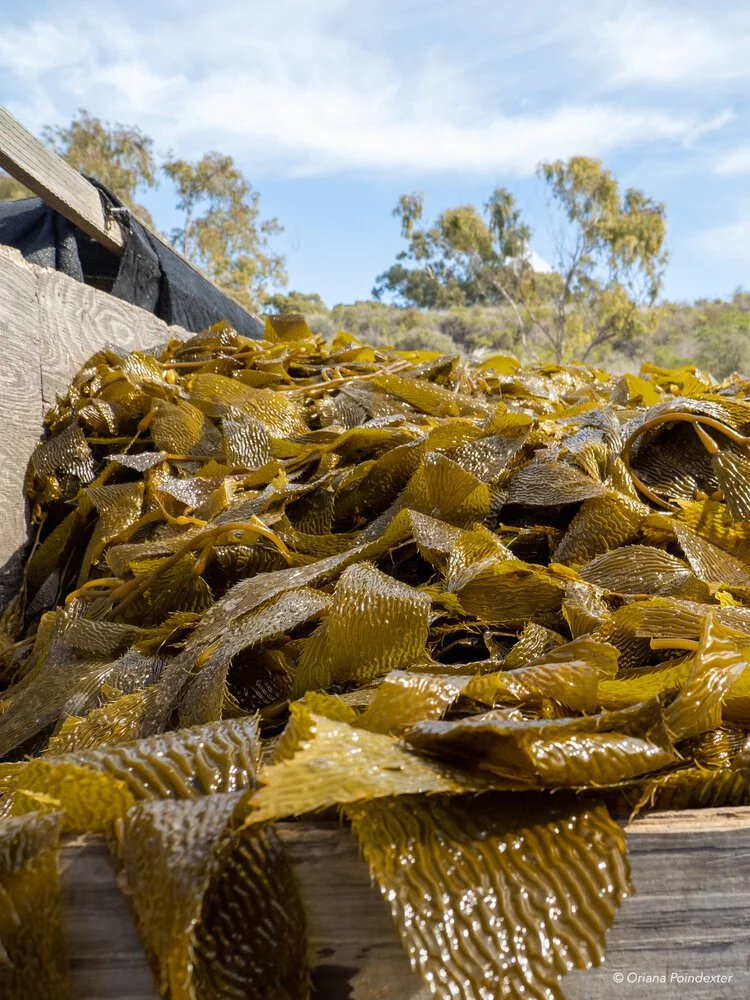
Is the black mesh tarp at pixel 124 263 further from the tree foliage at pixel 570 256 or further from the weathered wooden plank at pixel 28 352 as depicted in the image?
the tree foliage at pixel 570 256

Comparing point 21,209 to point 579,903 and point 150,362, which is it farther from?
point 579,903

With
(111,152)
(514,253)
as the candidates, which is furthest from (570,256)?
(111,152)

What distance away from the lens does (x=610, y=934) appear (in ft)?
1.07

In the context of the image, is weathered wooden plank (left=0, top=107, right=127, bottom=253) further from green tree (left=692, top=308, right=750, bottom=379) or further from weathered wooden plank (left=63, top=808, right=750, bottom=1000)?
green tree (left=692, top=308, right=750, bottom=379)

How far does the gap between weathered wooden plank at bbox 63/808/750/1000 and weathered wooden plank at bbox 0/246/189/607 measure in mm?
847

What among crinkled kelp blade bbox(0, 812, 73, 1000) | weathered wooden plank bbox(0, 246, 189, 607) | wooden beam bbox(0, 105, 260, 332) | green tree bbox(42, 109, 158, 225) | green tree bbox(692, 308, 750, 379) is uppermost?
green tree bbox(42, 109, 158, 225)

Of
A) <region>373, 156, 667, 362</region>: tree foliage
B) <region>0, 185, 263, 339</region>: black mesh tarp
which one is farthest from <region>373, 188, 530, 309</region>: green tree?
<region>0, 185, 263, 339</region>: black mesh tarp

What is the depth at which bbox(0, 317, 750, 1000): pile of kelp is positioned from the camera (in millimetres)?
311

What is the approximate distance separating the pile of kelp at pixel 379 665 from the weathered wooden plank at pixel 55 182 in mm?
627

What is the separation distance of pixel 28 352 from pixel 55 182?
1.99 ft

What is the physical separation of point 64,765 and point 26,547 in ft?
2.83

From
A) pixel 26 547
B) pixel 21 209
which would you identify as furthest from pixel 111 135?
pixel 26 547

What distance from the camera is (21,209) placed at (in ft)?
5.73

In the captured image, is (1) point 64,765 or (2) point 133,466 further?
(2) point 133,466
